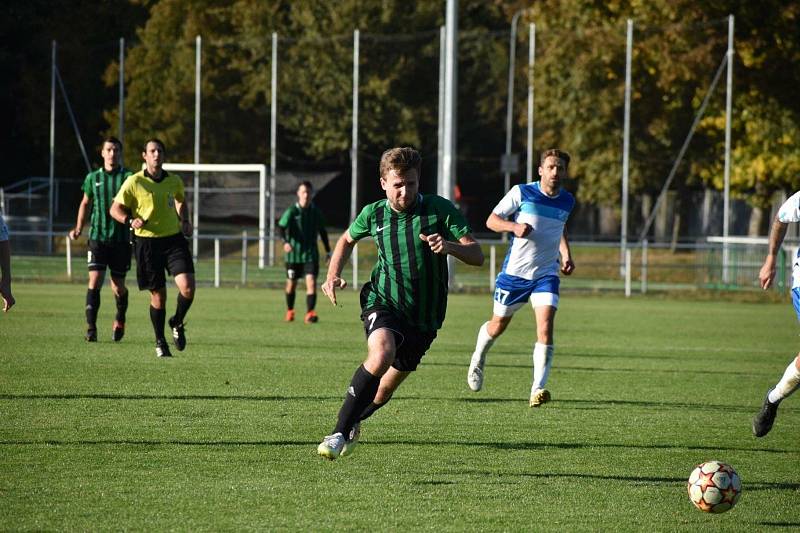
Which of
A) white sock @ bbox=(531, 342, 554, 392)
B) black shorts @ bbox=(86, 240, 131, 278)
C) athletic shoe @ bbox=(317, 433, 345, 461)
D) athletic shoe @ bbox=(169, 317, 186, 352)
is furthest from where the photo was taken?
black shorts @ bbox=(86, 240, 131, 278)

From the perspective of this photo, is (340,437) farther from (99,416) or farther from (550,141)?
(550,141)

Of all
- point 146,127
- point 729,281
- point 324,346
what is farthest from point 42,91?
point 324,346

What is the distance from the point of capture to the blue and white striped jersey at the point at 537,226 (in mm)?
11223

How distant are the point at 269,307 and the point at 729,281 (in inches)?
492

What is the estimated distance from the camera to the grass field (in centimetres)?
639

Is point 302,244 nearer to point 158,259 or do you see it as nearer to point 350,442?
point 158,259

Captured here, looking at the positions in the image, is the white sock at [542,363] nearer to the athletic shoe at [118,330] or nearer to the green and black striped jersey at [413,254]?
the green and black striped jersey at [413,254]

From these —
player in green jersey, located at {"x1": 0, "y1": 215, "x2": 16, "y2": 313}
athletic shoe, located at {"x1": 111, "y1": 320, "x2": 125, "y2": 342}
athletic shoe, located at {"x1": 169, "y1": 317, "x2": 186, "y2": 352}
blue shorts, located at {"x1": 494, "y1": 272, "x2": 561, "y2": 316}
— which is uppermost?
player in green jersey, located at {"x1": 0, "y1": 215, "x2": 16, "y2": 313}

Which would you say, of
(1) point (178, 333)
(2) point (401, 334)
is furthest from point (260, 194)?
(2) point (401, 334)

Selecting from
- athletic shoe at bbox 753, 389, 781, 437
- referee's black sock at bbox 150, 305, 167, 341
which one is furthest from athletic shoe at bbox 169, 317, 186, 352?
athletic shoe at bbox 753, 389, 781, 437

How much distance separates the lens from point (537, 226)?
11234 millimetres

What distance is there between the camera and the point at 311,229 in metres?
20.3

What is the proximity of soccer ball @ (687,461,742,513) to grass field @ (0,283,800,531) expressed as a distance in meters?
0.08

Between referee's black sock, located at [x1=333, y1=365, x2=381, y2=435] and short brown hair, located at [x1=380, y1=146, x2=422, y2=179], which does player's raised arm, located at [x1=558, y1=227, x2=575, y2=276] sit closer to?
short brown hair, located at [x1=380, y1=146, x2=422, y2=179]
